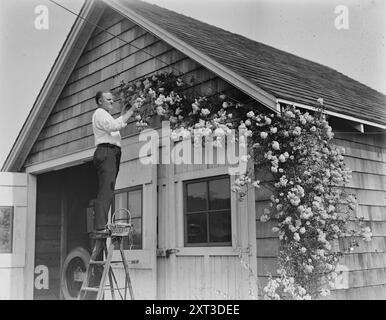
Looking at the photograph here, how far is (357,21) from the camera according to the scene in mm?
4828

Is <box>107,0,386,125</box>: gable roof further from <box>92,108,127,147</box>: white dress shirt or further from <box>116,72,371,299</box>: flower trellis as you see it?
<box>92,108,127,147</box>: white dress shirt

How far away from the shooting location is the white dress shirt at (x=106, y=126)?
4546mm

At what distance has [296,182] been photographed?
4148mm

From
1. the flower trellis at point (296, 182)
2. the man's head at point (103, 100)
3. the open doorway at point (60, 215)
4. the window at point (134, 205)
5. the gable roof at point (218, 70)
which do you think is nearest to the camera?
the flower trellis at point (296, 182)

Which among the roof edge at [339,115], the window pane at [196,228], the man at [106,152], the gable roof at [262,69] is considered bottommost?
the window pane at [196,228]

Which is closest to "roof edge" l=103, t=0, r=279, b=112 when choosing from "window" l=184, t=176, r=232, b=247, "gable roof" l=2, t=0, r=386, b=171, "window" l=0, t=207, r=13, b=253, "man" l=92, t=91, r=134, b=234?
"gable roof" l=2, t=0, r=386, b=171

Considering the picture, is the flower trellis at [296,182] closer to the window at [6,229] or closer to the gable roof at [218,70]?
the gable roof at [218,70]

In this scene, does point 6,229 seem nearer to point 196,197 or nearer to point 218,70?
point 196,197

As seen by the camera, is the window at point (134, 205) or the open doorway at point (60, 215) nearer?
the window at point (134, 205)

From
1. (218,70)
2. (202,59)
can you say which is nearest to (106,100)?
(202,59)

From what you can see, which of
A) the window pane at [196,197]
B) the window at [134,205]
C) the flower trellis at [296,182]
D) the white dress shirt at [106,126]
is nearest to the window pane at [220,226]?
the window pane at [196,197]

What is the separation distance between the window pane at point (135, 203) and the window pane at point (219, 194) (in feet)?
3.18
